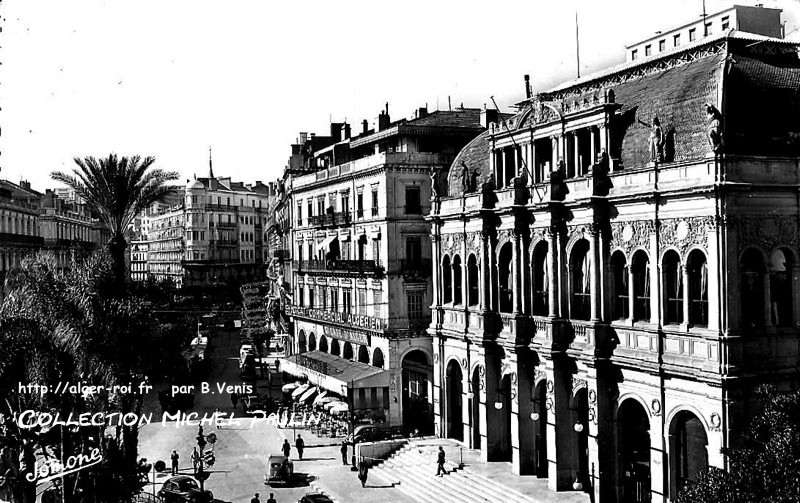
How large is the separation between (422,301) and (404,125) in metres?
11.2

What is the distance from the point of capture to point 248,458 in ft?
144

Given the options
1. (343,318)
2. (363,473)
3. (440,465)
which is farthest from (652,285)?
(343,318)

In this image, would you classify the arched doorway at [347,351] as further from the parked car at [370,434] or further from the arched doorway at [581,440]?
the arched doorway at [581,440]

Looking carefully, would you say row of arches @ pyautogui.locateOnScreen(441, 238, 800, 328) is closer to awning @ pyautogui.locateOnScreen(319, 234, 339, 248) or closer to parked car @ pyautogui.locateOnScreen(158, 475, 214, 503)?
parked car @ pyautogui.locateOnScreen(158, 475, 214, 503)

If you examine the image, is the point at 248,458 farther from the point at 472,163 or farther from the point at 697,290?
the point at 697,290

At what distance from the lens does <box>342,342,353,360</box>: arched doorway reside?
57.5 metres

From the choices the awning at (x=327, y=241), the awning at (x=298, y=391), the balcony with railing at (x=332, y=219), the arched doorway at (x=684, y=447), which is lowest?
the awning at (x=298, y=391)

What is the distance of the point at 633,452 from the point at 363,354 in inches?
1067

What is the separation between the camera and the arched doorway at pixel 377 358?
5284 cm

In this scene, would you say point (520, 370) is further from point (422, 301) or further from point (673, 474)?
point (422, 301)

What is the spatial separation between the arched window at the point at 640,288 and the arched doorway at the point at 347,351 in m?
29.2

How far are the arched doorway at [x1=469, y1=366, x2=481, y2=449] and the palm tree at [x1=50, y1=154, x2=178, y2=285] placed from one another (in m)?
17.0

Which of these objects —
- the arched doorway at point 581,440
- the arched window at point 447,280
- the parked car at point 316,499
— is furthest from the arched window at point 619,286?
the parked car at point 316,499

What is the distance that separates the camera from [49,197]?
303 ft
